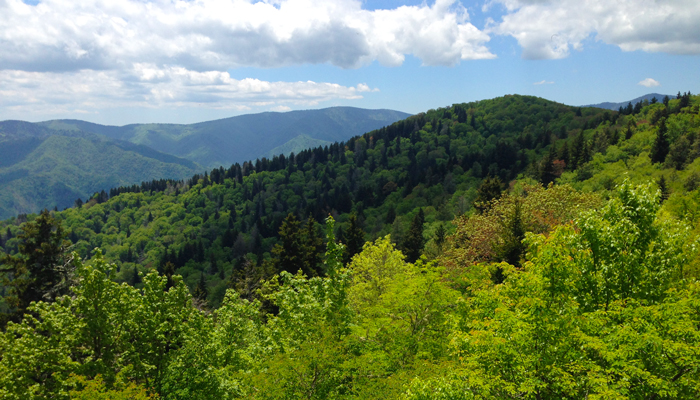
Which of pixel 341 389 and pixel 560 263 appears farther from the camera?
pixel 341 389

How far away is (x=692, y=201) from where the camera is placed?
42.0 m

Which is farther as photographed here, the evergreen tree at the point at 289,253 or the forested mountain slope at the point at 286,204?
the forested mountain slope at the point at 286,204

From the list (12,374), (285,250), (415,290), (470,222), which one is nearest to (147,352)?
(12,374)

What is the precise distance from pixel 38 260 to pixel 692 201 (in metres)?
63.8

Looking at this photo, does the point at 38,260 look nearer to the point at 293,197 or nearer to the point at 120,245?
the point at 293,197

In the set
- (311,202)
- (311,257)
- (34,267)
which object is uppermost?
(34,267)

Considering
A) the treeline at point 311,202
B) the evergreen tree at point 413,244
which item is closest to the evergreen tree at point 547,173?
the treeline at point 311,202

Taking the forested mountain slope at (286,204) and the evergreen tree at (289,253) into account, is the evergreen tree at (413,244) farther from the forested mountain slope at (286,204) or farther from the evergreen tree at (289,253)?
the forested mountain slope at (286,204)

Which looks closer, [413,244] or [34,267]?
[34,267]

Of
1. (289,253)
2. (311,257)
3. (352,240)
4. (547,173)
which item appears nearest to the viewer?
(289,253)

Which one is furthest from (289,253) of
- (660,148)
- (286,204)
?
(286,204)

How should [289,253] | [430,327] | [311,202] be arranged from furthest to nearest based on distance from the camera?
[311,202]
[289,253]
[430,327]

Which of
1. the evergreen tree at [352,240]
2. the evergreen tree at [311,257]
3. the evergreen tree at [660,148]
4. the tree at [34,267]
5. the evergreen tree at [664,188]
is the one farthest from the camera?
the evergreen tree at [660,148]

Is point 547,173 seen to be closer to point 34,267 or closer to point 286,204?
point 34,267
